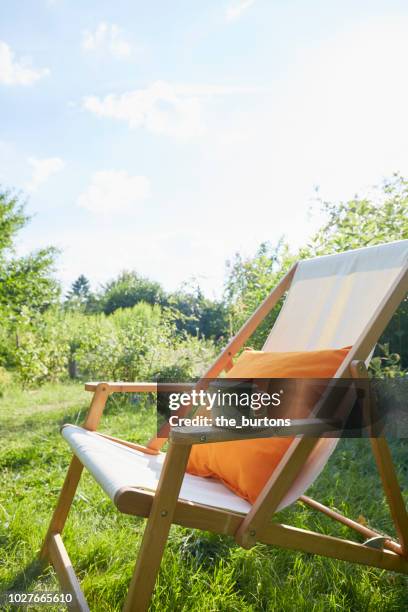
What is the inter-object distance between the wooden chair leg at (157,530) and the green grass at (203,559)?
47 cm

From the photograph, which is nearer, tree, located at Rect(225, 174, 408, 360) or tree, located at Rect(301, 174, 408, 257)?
tree, located at Rect(225, 174, 408, 360)

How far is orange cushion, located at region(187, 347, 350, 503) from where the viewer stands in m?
1.55

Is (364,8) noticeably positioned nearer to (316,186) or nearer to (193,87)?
(316,186)

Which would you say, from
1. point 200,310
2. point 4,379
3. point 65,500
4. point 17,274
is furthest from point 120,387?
point 200,310

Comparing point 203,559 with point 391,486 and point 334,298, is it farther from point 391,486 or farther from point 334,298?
point 334,298

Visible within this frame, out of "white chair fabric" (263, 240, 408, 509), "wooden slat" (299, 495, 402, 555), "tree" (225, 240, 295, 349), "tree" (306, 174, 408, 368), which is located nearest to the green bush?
"tree" (225, 240, 295, 349)

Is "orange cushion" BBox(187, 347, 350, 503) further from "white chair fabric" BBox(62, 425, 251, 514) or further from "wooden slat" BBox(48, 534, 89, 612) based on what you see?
"wooden slat" BBox(48, 534, 89, 612)

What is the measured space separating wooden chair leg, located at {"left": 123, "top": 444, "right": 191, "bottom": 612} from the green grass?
18.6 inches

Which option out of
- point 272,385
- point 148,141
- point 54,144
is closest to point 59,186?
point 54,144

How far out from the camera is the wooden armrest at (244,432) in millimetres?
1126

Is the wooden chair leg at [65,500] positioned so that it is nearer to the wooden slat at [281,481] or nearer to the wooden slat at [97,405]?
the wooden slat at [97,405]

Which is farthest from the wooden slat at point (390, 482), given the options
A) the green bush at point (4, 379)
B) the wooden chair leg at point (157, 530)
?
the green bush at point (4, 379)

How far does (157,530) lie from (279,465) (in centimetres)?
36

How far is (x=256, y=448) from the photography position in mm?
1580
